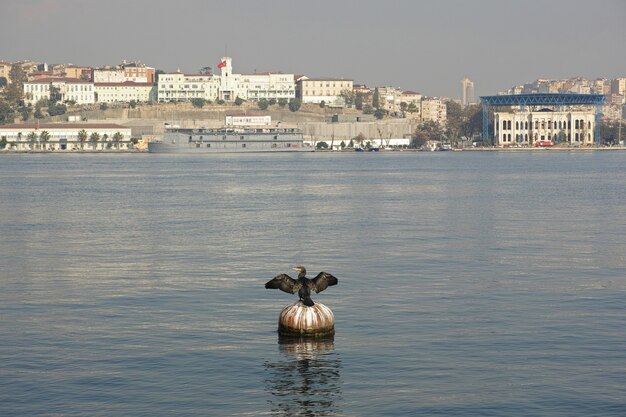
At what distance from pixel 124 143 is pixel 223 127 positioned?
15503 millimetres

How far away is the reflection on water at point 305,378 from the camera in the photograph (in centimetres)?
1176

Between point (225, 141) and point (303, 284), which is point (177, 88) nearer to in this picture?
point (225, 141)

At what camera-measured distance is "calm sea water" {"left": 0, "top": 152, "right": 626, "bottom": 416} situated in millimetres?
12148

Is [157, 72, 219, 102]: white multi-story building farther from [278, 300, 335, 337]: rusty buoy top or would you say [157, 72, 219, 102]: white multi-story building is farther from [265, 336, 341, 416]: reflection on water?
[265, 336, 341, 416]: reflection on water

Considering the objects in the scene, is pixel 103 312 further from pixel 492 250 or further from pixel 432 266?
pixel 492 250

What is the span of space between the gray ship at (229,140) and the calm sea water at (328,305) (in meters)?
123

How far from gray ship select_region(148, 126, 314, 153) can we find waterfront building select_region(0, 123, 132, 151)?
8829 mm

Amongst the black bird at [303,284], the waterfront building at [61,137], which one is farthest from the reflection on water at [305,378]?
the waterfront building at [61,137]

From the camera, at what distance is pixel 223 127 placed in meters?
172

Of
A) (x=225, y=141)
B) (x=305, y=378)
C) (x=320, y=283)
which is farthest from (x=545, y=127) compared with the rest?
(x=305, y=378)

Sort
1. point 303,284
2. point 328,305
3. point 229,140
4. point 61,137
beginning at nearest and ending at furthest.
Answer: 1. point 303,284
2. point 328,305
3. point 229,140
4. point 61,137

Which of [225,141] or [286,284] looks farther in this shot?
[225,141]

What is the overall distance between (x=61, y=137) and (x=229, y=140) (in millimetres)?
26840

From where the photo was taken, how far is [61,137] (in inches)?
6570
